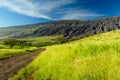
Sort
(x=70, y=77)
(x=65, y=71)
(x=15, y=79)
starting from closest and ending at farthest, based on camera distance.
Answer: (x=70, y=77)
(x=65, y=71)
(x=15, y=79)

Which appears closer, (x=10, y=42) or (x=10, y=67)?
(x=10, y=67)

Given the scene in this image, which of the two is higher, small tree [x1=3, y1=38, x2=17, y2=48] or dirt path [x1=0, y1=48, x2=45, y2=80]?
dirt path [x1=0, y1=48, x2=45, y2=80]

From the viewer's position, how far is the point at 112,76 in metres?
8.59

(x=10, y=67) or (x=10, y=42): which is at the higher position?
(x=10, y=67)

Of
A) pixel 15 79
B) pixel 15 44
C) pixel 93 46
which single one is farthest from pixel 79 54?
pixel 15 44

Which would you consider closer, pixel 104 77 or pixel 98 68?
pixel 104 77

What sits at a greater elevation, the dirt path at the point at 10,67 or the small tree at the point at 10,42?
the dirt path at the point at 10,67

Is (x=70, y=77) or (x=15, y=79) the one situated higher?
(x=70, y=77)

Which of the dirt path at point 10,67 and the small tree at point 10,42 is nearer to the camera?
the dirt path at point 10,67

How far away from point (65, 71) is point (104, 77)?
3.18 meters

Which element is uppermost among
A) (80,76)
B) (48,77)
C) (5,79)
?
(80,76)

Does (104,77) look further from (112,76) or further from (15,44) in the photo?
(15,44)

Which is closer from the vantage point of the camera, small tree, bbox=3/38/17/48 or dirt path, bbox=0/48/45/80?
dirt path, bbox=0/48/45/80

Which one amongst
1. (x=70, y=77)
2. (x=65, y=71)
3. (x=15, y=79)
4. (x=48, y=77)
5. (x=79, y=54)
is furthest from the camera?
(x=79, y=54)
